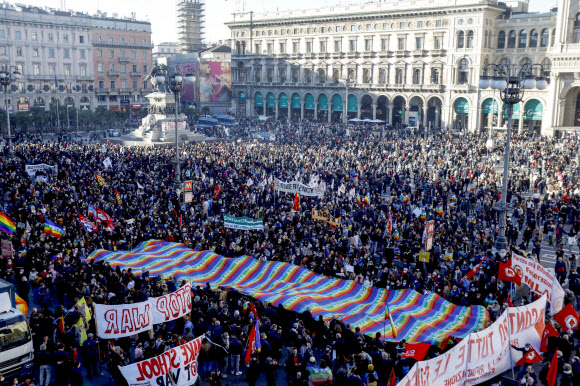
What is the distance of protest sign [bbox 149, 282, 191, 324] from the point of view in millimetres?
13773

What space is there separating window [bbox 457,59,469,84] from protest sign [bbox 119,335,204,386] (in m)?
60.5

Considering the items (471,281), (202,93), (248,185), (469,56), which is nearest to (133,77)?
(202,93)

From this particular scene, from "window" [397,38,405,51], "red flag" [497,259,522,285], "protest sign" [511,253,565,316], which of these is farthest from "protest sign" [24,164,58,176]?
"window" [397,38,405,51]

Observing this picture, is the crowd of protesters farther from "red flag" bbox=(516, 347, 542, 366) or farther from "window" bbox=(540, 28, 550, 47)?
"window" bbox=(540, 28, 550, 47)

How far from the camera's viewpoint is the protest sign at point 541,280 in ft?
47.0

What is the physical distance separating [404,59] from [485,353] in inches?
2527

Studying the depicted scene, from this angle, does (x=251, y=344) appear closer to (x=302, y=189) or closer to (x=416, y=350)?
(x=416, y=350)

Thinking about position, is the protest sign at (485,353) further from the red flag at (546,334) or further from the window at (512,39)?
the window at (512,39)

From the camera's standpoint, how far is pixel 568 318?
535 inches

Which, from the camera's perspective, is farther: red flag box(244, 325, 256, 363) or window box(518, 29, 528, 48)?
window box(518, 29, 528, 48)

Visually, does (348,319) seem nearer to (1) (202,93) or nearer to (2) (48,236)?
(2) (48,236)

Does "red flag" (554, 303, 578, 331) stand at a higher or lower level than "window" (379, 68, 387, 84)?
lower

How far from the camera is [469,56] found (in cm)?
6456

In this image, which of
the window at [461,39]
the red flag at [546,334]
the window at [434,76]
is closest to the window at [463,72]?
the window at [461,39]
